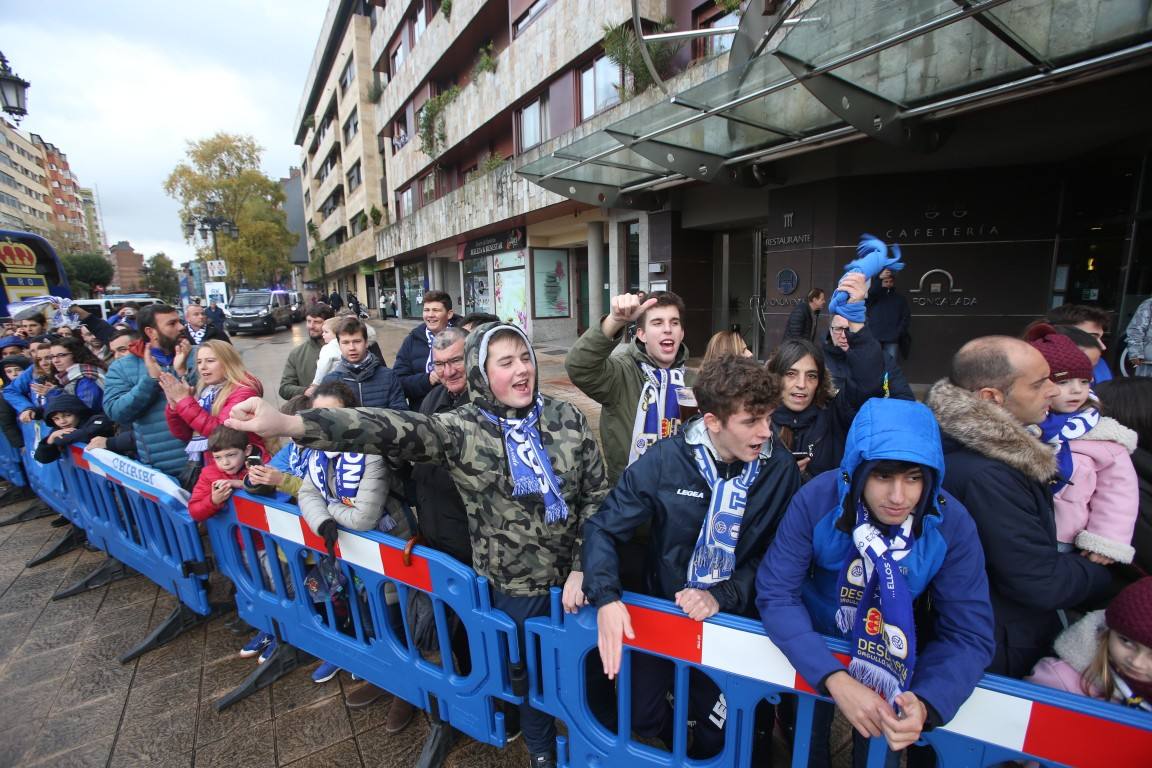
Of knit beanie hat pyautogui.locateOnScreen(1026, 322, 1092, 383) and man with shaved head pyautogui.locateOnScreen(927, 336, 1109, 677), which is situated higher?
knit beanie hat pyautogui.locateOnScreen(1026, 322, 1092, 383)

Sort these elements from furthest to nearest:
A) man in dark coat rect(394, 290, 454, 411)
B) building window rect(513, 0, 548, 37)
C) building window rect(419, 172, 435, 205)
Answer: building window rect(419, 172, 435, 205), building window rect(513, 0, 548, 37), man in dark coat rect(394, 290, 454, 411)

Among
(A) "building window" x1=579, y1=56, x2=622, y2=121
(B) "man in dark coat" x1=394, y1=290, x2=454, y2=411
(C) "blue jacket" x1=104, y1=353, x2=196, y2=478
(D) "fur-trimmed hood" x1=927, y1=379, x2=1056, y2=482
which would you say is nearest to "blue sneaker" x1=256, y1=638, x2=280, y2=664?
(C) "blue jacket" x1=104, y1=353, x2=196, y2=478

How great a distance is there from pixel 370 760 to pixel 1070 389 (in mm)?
3340

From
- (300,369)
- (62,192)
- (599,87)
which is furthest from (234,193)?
(62,192)

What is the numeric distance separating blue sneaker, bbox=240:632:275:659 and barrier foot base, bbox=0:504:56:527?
415 centimetres

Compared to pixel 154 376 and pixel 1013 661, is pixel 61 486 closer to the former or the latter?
pixel 154 376

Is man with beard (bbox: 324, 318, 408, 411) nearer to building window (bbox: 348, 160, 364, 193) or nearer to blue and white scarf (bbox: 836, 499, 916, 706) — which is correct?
blue and white scarf (bbox: 836, 499, 916, 706)

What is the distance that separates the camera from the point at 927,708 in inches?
51.3

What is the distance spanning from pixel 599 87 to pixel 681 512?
1161 centimetres

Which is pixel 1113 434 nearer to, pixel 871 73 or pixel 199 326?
pixel 871 73

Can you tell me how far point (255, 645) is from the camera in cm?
301

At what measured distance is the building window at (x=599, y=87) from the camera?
1055cm

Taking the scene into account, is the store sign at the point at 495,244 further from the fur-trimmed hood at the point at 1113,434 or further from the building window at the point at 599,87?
the fur-trimmed hood at the point at 1113,434

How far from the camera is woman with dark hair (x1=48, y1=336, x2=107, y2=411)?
4.31m
